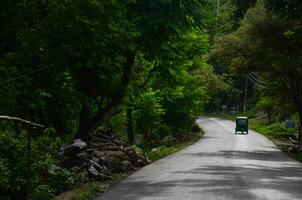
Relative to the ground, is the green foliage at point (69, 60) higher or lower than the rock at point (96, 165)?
higher

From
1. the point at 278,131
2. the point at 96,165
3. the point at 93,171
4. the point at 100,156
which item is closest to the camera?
the point at 93,171

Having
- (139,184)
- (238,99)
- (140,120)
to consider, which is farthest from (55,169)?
(238,99)

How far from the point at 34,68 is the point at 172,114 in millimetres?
32753

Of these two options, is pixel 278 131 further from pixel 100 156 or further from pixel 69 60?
pixel 69 60

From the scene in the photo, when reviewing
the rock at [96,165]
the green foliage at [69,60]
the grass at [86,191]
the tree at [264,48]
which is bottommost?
the grass at [86,191]

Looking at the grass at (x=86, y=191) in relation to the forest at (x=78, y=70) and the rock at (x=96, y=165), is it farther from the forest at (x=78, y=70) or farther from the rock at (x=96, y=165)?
the rock at (x=96, y=165)

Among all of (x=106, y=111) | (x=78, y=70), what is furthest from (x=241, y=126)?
(x=78, y=70)

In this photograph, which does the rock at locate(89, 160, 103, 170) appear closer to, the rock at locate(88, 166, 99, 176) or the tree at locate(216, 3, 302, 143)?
the rock at locate(88, 166, 99, 176)

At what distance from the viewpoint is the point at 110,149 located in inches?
1021

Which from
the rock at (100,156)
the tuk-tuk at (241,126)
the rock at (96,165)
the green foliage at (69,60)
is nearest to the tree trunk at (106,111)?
the green foliage at (69,60)

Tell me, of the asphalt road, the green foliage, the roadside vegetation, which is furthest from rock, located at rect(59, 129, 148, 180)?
the roadside vegetation

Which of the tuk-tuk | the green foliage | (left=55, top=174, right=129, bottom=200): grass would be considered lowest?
Result: (left=55, top=174, right=129, bottom=200): grass

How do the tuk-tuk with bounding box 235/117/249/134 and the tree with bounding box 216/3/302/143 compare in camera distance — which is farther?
the tuk-tuk with bounding box 235/117/249/134

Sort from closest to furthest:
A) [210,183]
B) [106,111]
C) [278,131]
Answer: [210,183]
[106,111]
[278,131]
